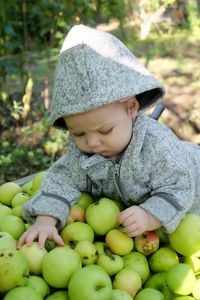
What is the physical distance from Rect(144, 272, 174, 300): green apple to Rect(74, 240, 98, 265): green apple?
8.1 inches

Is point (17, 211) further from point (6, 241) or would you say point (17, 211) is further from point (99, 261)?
point (99, 261)

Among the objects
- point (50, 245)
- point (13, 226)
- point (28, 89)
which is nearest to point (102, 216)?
point (50, 245)

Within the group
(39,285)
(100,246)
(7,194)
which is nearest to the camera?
(39,285)

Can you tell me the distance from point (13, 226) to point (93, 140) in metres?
0.43

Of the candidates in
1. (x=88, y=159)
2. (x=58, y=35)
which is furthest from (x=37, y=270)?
(x=58, y=35)

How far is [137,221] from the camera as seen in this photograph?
1647 mm

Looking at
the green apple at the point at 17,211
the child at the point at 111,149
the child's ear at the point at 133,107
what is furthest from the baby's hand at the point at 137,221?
the green apple at the point at 17,211

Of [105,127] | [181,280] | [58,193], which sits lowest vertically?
[181,280]

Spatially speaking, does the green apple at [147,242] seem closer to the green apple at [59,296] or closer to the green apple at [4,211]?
the green apple at [59,296]

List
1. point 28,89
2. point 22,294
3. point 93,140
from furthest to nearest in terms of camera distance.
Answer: point 28,89 → point 93,140 → point 22,294

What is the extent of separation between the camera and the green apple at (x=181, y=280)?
1.55 meters

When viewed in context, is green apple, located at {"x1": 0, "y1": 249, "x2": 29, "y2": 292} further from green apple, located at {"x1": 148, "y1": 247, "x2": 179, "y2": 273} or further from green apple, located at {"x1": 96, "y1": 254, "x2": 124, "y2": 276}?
green apple, located at {"x1": 148, "y1": 247, "x2": 179, "y2": 273}

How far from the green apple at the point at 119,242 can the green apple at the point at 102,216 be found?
0.12ft

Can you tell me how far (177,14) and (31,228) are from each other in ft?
22.9
